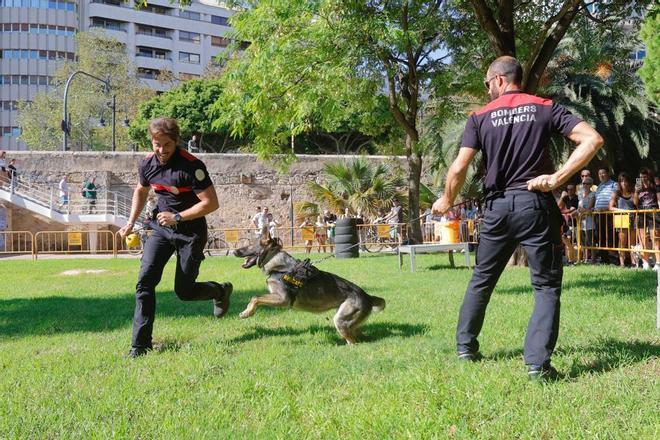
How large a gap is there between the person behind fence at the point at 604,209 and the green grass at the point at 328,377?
487 centimetres

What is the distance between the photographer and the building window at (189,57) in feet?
236

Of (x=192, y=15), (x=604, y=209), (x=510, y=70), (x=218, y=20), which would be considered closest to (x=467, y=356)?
(x=510, y=70)

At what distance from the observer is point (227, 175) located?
2848 cm

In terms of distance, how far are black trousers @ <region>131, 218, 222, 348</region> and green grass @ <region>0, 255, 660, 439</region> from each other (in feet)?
0.93

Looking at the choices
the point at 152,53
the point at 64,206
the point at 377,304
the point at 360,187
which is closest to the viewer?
the point at 377,304

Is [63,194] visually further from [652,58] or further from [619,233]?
[652,58]

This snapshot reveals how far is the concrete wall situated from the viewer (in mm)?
27297

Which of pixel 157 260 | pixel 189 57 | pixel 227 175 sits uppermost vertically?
pixel 189 57

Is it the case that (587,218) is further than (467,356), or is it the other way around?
(587,218)

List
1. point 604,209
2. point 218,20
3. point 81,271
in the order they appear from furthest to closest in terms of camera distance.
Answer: point 218,20
point 81,271
point 604,209

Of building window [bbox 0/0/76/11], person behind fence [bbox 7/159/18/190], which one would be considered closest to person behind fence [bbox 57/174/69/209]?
person behind fence [bbox 7/159/18/190]

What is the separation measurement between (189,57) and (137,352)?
7255cm

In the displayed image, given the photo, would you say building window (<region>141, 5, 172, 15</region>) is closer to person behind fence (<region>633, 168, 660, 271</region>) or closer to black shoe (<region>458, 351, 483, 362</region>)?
person behind fence (<region>633, 168, 660, 271</region>)

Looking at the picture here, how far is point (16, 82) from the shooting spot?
63438mm
